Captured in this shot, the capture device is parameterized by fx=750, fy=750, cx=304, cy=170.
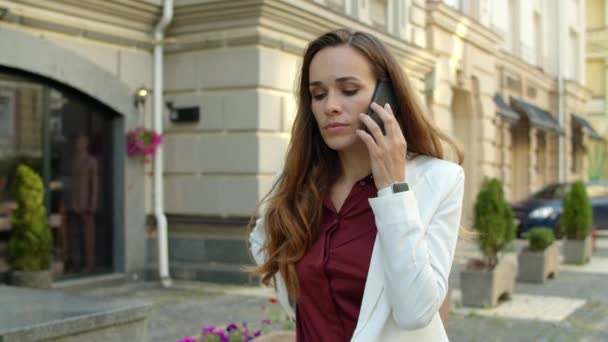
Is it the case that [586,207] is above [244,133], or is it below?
below

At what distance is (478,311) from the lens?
798 centimetres

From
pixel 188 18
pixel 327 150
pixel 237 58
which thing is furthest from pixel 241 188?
pixel 327 150

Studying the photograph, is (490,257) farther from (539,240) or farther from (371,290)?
(371,290)

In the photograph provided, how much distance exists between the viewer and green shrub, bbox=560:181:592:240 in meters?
12.5

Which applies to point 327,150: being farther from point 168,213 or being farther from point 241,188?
point 168,213

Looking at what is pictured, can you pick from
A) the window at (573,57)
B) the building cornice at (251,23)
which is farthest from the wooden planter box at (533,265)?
the window at (573,57)

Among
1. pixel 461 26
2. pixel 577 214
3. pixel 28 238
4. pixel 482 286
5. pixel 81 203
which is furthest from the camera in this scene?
pixel 461 26

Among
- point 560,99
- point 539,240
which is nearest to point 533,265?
point 539,240

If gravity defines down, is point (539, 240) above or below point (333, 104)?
below

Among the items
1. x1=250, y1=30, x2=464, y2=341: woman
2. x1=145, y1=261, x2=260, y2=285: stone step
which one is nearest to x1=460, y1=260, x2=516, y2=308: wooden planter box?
x1=145, y1=261, x2=260, y2=285: stone step

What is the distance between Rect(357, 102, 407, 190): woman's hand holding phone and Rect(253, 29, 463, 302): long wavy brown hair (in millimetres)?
200

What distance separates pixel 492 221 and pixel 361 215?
6837mm

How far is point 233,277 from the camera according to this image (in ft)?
31.6

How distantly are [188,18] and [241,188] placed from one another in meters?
→ 2.39
